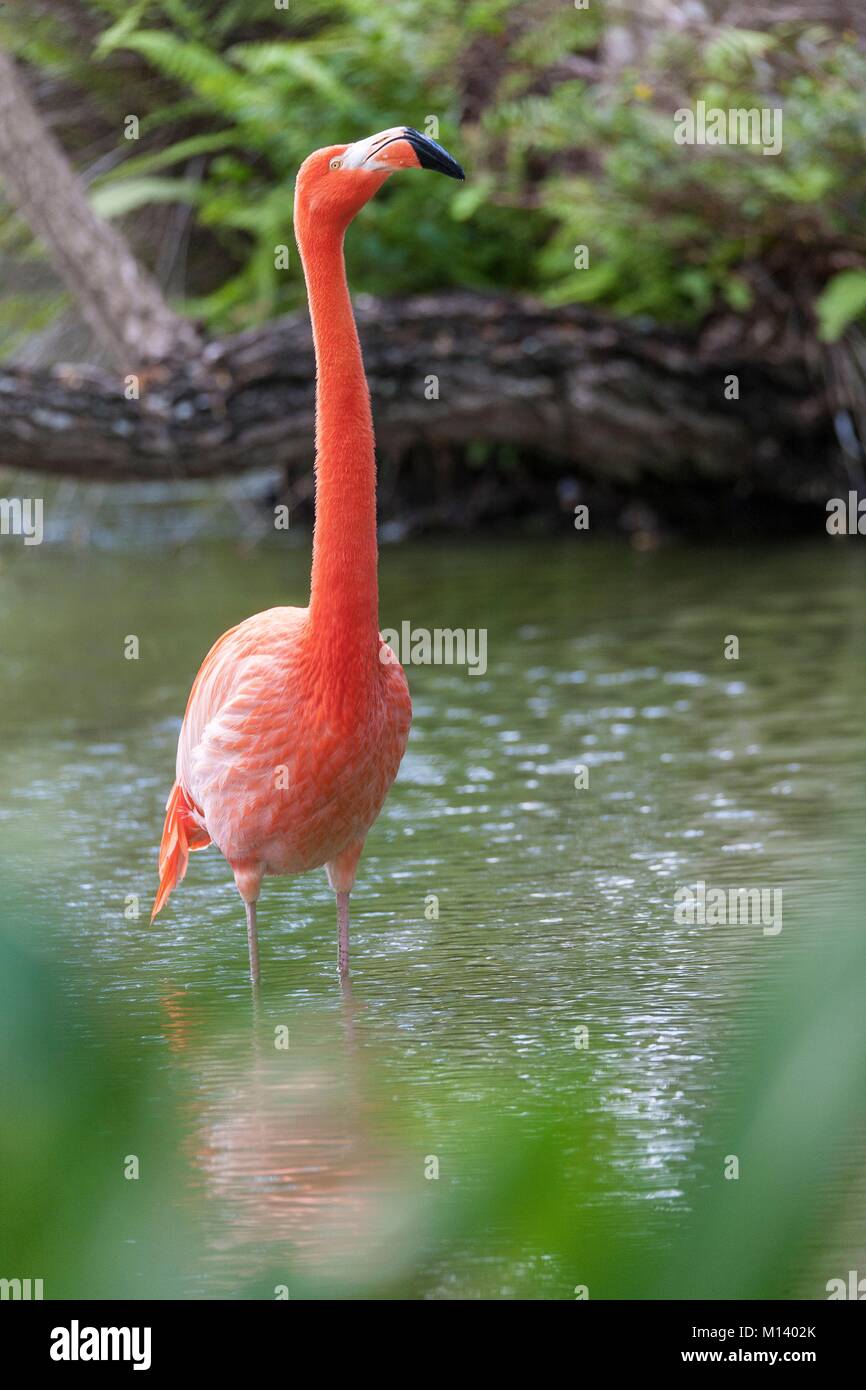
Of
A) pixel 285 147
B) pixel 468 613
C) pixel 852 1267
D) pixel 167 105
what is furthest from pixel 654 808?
pixel 167 105

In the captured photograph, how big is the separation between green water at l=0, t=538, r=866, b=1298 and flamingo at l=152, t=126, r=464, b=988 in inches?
16.9

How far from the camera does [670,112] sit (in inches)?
427

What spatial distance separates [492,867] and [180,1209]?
13.8ft

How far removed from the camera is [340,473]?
12.5ft

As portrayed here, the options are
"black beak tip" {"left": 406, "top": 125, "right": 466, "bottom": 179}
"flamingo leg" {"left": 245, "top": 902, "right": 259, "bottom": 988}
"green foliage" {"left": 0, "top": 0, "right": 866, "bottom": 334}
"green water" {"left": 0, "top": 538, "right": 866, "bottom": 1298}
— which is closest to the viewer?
"green water" {"left": 0, "top": 538, "right": 866, "bottom": 1298}

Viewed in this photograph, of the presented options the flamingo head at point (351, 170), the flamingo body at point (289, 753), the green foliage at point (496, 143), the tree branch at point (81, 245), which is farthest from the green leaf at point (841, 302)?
the flamingo head at point (351, 170)

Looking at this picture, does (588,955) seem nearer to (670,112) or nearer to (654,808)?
(654,808)

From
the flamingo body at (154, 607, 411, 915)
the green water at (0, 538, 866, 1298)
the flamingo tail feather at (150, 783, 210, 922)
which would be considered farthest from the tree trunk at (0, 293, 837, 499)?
the flamingo body at (154, 607, 411, 915)

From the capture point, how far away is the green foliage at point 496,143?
10.3 metres

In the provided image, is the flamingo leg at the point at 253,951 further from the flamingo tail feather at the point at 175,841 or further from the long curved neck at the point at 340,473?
the long curved neck at the point at 340,473

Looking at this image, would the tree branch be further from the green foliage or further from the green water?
the green water

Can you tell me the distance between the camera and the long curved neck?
3799 mm

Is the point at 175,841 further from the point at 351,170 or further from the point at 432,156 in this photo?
the point at 432,156

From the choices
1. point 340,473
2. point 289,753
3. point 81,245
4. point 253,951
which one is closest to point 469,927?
point 253,951
